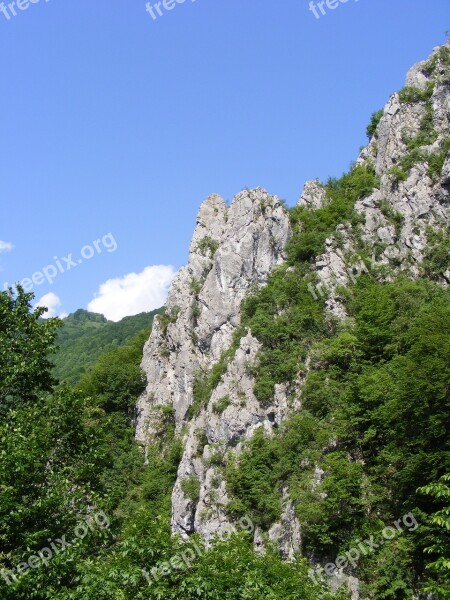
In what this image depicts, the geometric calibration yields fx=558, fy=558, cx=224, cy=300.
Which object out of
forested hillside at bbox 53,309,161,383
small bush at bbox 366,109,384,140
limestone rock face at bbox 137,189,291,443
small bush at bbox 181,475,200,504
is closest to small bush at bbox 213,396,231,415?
small bush at bbox 181,475,200,504

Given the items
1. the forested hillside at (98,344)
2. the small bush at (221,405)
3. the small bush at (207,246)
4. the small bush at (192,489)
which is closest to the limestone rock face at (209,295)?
the small bush at (207,246)

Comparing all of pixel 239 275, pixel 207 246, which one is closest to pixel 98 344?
pixel 207 246

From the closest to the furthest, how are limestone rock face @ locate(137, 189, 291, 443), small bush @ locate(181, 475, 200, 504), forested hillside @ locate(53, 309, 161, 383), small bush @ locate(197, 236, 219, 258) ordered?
small bush @ locate(181, 475, 200, 504)
limestone rock face @ locate(137, 189, 291, 443)
small bush @ locate(197, 236, 219, 258)
forested hillside @ locate(53, 309, 161, 383)

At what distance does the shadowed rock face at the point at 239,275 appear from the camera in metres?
42.4

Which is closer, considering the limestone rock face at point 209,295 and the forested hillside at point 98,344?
the limestone rock face at point 209,295

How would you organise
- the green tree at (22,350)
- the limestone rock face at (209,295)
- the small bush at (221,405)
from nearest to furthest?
the green tree at (22,350) → the small bush at (221,405) → the limestone rock face at (209,295)

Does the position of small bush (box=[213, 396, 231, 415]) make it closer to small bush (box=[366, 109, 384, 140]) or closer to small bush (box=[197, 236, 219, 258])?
small bush (box=[197, 236, 219, 258])

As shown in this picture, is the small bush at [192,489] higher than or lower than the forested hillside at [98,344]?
lower

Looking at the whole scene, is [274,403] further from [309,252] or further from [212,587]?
[212,587]

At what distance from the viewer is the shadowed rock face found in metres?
42.4

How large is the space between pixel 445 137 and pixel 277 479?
1286 inches

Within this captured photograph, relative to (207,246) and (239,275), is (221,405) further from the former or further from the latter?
(207,246)

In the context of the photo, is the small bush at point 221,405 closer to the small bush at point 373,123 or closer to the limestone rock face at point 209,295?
the limestone rock face at point 209,295

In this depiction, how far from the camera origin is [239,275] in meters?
52.4
